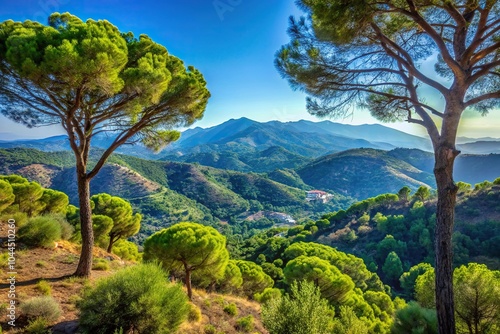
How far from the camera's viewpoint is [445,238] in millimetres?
3559

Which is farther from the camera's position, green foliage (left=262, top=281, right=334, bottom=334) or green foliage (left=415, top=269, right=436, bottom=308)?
green foliage (left=415, top=269, right=436, bottom=308)

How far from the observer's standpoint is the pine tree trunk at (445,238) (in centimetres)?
346

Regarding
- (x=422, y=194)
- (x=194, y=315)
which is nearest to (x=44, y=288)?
(x=194, y=315)

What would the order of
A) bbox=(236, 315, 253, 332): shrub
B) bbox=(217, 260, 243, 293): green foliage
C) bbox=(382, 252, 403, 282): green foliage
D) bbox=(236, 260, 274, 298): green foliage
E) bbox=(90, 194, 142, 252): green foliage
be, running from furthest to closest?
bbox=(382, 252, 403, 282): green foliage → bbox=(236, 260, 274, 298): green foliage → bbox=(217, 260, 243, 293): green foliage → bbox=(90, 194, 142, 252): green foliage → bbox=(236, 315, 253, 332): shrub

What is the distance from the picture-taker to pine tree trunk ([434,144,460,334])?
3459 millimetres

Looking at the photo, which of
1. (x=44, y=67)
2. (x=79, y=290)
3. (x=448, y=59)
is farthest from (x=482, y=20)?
(x=79, y=290)

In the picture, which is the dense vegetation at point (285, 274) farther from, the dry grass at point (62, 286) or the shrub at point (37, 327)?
the dry grass at point (62, 286)

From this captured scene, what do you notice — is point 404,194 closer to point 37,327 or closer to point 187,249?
point 187,249

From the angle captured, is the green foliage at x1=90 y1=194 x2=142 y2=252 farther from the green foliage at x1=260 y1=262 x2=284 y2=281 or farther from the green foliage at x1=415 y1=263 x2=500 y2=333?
the green foliage at x1=260 y1=262 x2=284 y2=281

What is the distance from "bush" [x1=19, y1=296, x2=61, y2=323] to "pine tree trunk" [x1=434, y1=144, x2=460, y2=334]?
5676 mm

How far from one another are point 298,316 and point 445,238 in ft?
8.03

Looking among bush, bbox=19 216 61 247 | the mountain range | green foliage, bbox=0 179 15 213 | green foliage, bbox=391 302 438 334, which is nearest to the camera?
green foliage, bbox=391 302 438 334

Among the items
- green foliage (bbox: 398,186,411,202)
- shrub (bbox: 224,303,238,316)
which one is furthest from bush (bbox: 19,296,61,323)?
green foliage (bbox: 398,186,411,202)

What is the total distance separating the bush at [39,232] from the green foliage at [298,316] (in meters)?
7.27
